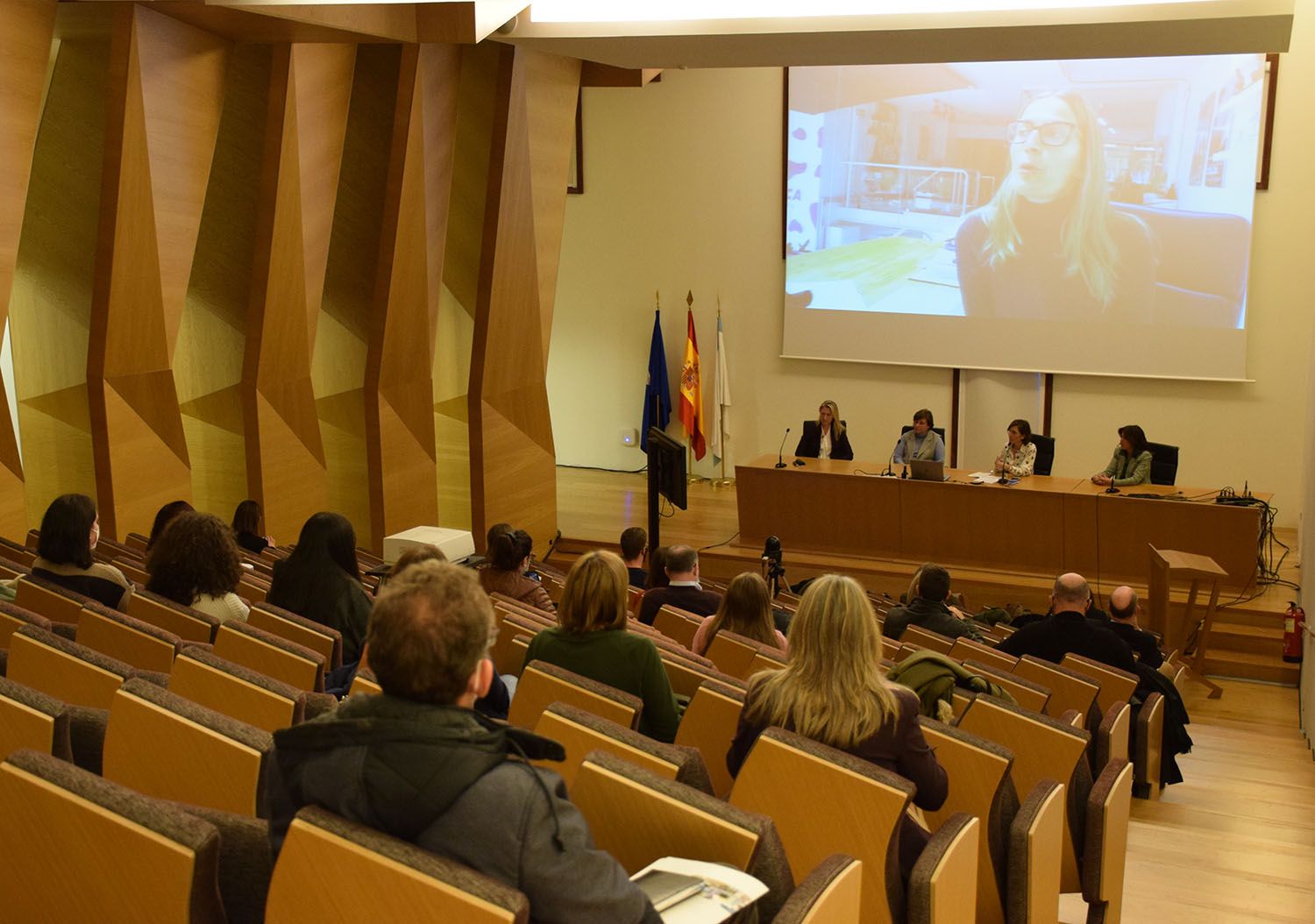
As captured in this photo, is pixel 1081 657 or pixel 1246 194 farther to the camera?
pixel 1246 194

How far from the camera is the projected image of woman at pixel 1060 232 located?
35.2 feet

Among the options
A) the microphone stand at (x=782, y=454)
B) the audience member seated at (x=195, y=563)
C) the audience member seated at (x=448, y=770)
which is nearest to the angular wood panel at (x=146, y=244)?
the audience member seated at (x=195, y=563)

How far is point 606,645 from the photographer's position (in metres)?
3.12

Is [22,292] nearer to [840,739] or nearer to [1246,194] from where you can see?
[840,739]

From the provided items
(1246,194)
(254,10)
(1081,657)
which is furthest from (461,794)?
(1246,194)

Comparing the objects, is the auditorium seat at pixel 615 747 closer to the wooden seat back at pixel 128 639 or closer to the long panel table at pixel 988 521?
the wooden seat back at pixel 128 639

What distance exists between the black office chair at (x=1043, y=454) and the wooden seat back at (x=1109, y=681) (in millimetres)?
4906

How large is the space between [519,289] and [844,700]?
23.6 ft

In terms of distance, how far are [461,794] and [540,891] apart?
0.15m

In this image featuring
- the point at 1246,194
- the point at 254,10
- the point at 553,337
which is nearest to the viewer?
the point at 254,10

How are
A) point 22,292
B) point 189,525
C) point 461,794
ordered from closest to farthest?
point 461,794 < point 189,525 < point 22,292

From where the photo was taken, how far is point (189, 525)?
3.90m

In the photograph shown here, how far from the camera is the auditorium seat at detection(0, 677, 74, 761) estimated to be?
2.00 meters

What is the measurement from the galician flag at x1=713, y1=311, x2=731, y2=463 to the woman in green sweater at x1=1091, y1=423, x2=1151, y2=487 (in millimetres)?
4128
